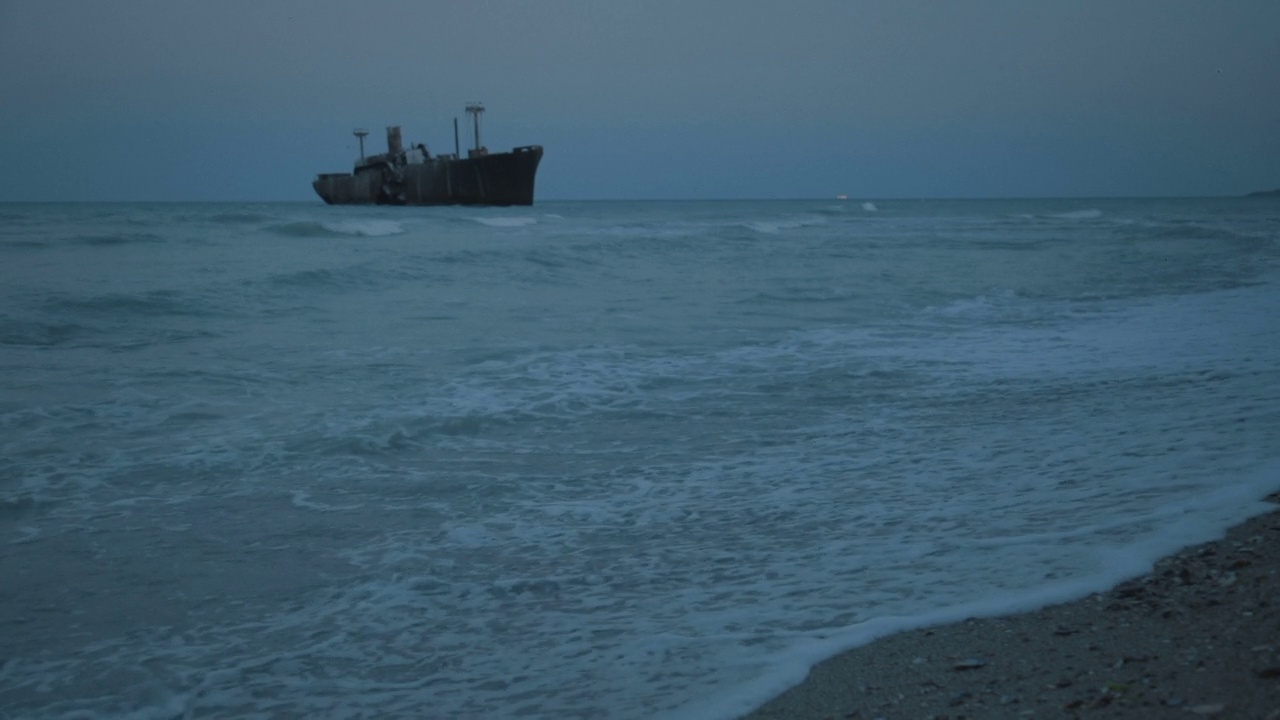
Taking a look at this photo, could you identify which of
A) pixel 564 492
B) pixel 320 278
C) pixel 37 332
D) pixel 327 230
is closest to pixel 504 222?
pixel 327 230

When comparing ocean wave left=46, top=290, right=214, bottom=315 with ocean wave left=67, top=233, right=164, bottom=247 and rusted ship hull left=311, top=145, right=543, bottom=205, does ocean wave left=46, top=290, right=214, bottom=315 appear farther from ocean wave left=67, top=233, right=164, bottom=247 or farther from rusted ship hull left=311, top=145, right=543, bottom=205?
rusted ship hull left=311, top=145, right=543, bottom=205

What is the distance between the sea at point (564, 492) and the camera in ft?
8.76

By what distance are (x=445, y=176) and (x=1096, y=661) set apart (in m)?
47.6

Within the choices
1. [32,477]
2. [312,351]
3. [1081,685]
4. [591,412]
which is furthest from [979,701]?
[312,351]

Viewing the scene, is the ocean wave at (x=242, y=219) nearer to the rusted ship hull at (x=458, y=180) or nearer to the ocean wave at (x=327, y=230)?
the ocean wave at (x=327, y=230)

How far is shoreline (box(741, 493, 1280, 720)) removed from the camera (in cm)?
203

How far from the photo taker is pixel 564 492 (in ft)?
13.9

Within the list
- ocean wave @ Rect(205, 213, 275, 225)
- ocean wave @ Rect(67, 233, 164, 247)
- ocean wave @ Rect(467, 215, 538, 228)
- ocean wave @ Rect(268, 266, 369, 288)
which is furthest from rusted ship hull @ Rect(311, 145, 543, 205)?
ocean wave @ Rect(268, 266, 369, 288)

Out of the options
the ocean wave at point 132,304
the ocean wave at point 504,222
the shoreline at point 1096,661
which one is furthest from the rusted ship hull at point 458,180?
the shoreline at point 1096,661

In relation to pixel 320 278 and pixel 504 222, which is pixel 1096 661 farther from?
pixel 504 222

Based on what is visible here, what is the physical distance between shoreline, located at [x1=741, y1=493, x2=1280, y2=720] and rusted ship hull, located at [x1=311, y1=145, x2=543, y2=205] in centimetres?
4362

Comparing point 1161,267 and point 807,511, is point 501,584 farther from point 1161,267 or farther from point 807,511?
point 1161,267

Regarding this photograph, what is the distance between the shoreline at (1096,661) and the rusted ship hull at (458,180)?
43.6 meters

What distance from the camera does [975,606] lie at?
9.06 ft
